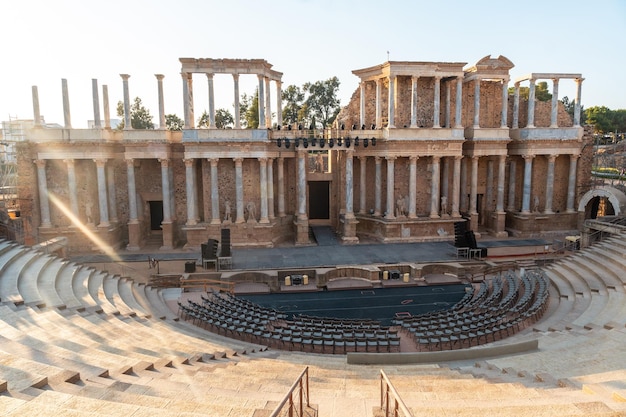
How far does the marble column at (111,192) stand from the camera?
3162 centimetres

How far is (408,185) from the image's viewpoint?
34562 mm

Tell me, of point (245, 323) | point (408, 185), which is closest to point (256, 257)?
point (245, 323)

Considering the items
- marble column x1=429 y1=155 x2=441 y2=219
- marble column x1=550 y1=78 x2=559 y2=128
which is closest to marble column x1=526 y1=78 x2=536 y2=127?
marble column x1=550 y1=78 x2=559 y2=128

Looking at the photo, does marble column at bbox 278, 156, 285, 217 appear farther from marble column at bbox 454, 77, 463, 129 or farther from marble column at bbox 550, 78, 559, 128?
marble column at bbox 550, 78, 559, 128

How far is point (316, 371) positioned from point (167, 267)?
17338 mm

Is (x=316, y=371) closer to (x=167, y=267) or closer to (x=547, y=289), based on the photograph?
(x=547, y=289)

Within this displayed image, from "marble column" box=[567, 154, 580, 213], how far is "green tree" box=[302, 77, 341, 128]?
1490 inches

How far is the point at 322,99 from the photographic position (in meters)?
66.9

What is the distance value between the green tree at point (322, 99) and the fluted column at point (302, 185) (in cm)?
3561

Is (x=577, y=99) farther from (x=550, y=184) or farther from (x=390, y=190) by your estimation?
(x=390, y=190)

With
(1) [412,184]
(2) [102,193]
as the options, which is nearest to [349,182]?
(1) [412,184]

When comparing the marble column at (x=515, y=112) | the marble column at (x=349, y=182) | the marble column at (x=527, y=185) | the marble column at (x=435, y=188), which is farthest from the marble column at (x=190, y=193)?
the marble column at (x=515, y=112)

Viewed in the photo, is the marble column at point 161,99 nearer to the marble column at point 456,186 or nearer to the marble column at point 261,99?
the marble column at point 261,99

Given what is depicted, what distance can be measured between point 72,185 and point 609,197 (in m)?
37.7
